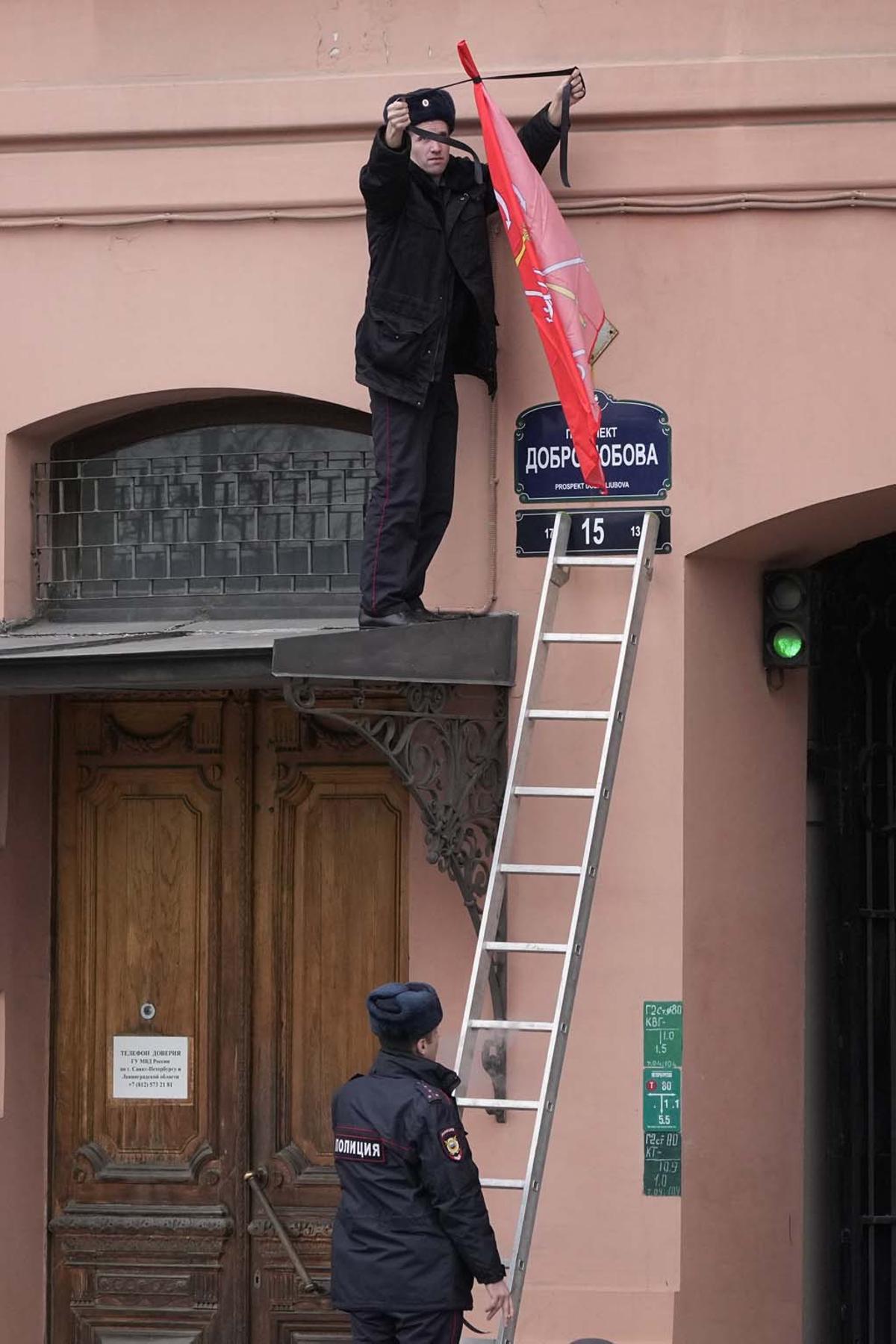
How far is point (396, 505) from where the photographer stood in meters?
6.93

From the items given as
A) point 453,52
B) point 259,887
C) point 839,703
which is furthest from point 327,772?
point 453,52

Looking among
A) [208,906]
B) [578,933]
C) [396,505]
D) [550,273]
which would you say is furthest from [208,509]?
[578,933]

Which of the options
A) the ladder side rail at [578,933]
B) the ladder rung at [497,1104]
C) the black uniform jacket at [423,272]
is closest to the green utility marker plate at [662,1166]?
the ladder side rail at [578,933]

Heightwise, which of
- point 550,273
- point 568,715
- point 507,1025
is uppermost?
point 550,273

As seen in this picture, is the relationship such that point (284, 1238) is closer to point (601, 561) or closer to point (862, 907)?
point (862, 907)

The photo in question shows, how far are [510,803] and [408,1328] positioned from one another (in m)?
1.68

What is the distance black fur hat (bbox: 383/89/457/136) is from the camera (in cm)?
671

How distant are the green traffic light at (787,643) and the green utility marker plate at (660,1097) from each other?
61.8 inches

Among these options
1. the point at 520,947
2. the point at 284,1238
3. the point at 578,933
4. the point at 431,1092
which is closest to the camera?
the point at 431,1092

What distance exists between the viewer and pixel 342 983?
24.9 ft

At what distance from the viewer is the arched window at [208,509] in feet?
24.9

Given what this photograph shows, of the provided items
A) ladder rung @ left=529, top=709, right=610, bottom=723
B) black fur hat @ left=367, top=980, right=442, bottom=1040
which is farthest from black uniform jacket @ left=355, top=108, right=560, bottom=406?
black fur hat @ left=367, top=980, right=442, bottom=1040

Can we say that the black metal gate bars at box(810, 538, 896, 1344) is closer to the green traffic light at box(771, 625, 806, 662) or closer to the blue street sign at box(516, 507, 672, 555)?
the green traffic light at box(771, 625, 806, 662)

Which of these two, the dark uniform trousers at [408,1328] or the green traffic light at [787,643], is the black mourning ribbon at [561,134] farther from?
the dark uniform trousers at [408,1328]
